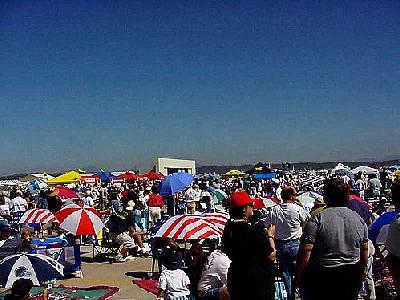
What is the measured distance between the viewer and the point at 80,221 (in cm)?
919

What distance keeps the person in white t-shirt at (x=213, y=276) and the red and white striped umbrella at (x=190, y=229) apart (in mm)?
1411

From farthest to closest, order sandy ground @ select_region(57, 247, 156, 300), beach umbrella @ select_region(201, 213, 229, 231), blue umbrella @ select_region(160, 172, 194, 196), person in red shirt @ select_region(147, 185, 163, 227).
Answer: blue umbrella @ select_region(160, 172, 194, 196) < person in red shirt @ select_region(147, 185, 163, 227) < sandy ground @ select_region(57, 247, 156, 300) < beach umbrella @ select_region(201, 213, 229, 231)

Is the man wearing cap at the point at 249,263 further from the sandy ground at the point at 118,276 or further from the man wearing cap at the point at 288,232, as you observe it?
the sandy ground at the point at 118,276

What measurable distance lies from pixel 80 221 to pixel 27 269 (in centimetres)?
336

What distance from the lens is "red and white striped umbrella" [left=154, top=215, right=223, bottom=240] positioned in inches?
249

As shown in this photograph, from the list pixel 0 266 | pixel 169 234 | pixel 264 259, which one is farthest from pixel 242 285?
pixel 0 266

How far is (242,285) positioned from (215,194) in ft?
46.5

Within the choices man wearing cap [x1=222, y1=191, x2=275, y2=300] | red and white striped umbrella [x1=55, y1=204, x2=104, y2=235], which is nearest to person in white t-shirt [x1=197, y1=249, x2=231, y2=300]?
man wearing cap [x1=222, y1=191, x2=275, y2=300]

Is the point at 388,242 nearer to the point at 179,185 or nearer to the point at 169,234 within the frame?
the point at 169,234

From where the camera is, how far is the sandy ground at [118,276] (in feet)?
27.5

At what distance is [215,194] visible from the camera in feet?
60.3

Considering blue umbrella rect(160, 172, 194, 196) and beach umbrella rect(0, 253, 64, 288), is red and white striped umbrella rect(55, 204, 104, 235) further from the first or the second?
blue umbrella rect(160, 172, 194, 196)

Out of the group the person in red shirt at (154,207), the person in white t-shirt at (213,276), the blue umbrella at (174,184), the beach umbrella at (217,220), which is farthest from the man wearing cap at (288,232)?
the blue umbrella at (174,184)

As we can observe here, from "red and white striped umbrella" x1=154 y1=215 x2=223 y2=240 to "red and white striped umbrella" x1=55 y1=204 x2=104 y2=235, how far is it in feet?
8.87
